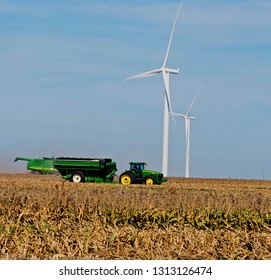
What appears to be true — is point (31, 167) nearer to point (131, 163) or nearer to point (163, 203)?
point (131, 163)

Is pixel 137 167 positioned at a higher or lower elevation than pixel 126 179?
higher

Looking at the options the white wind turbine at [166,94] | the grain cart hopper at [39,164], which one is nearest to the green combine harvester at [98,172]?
the white wind turbine at [166,94]

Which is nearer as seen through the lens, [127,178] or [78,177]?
[127,178]

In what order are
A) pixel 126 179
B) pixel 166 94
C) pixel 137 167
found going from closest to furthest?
pixel 126 179
pixel 137 167
pixel 166 94

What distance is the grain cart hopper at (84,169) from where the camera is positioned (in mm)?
43781

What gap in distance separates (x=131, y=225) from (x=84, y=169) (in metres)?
22.4

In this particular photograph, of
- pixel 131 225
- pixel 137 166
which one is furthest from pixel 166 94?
pixel 131 225

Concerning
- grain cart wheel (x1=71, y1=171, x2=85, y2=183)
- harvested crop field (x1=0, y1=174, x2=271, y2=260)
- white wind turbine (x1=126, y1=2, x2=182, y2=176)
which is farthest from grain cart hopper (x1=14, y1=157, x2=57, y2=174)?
harvested crop field (x1=0, y1=174, x2=271, y2=260)

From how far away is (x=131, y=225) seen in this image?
21.9 metres

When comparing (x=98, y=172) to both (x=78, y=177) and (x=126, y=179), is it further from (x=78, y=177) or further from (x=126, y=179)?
(x=126, y=179)

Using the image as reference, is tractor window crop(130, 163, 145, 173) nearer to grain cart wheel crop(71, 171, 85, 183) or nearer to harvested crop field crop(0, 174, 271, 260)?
grain cart wheel crop(71, 171, 85, 183)

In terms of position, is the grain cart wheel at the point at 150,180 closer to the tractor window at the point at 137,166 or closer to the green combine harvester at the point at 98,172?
the green combine harvester at the point at 98,172

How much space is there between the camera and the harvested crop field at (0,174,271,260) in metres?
15.3

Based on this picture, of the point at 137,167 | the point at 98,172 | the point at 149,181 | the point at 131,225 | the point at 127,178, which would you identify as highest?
the point at 137,167
